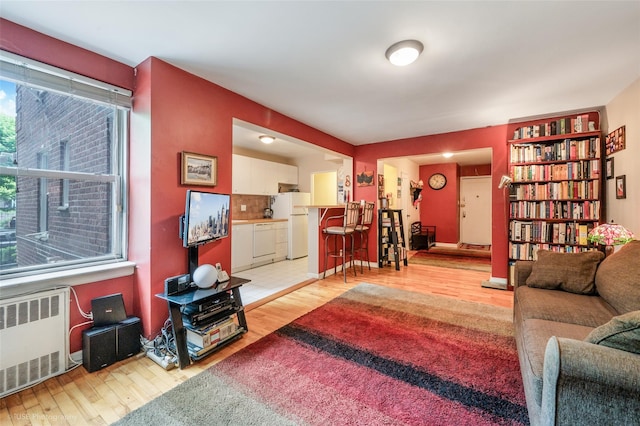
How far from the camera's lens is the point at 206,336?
2062mm

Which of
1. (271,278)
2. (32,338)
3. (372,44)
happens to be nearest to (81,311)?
(32,338)

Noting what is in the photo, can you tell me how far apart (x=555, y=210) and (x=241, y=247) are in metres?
4.54

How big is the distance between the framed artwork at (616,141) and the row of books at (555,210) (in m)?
0.61

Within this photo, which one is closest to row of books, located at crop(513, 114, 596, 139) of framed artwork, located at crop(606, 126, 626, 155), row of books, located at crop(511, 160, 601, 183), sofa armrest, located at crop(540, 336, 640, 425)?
framed artwork, located at crop(606, 126, 626, 155)

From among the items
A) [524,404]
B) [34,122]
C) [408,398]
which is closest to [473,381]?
[524,404]

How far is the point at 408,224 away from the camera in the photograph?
22.7ft

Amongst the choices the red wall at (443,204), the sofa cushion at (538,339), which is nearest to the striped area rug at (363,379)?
the sofa cushion at (538,339)

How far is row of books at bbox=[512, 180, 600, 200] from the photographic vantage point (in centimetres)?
315

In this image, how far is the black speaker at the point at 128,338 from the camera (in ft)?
6.52

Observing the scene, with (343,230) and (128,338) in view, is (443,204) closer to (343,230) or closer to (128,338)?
(343,230)

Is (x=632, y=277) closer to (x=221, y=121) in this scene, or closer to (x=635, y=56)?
(x=635, y=56)

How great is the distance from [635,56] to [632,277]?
176cm

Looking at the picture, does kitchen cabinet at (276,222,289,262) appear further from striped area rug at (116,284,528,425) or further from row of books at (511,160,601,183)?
row of books at (511,160,601,183)

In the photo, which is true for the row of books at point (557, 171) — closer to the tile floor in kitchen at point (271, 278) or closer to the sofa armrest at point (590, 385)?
the sofa armrest at point (590, 385)
